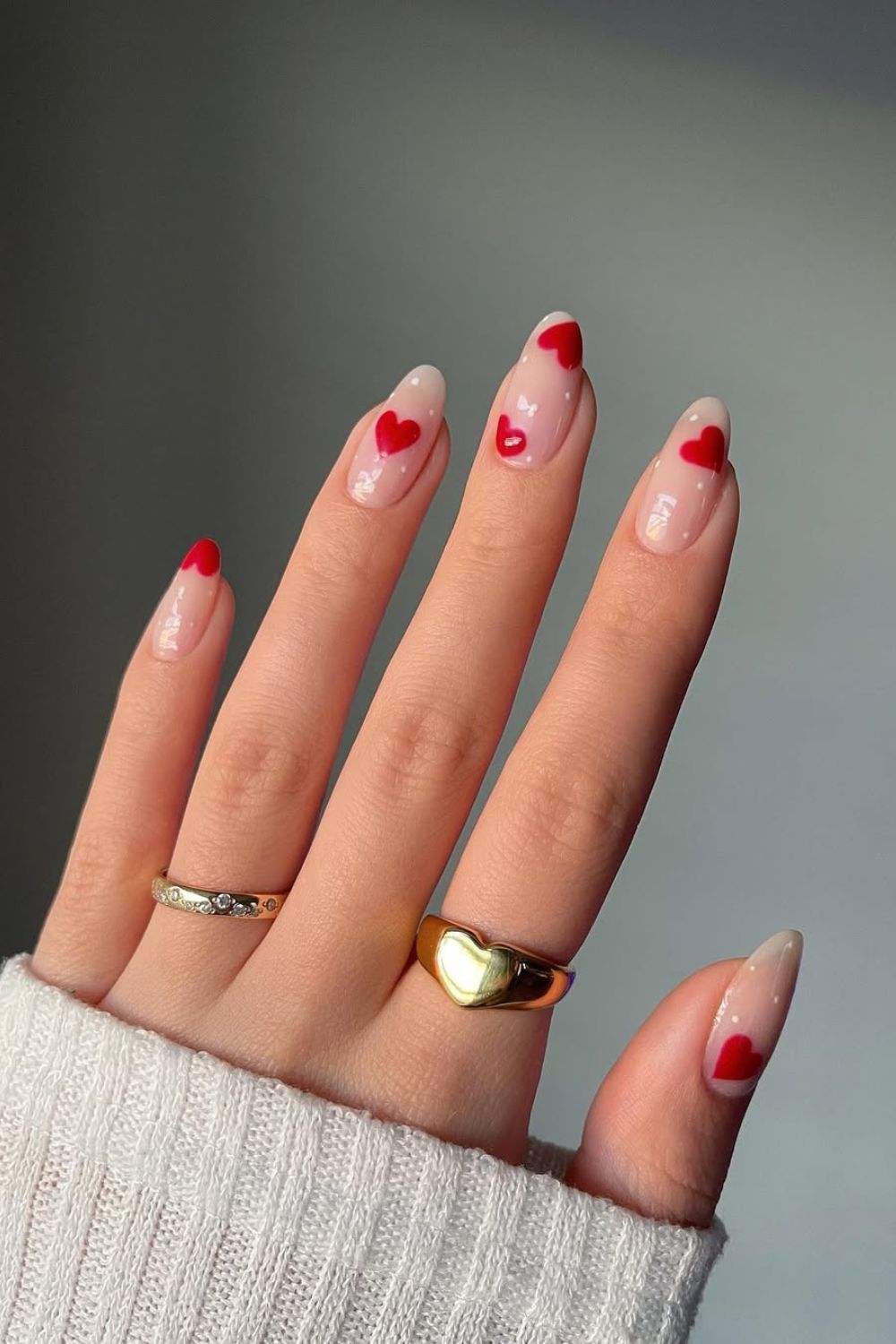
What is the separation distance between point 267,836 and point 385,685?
0.32ft

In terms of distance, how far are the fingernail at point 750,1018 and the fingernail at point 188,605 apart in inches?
12.8

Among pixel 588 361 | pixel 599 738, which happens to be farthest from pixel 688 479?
pixel 588 361

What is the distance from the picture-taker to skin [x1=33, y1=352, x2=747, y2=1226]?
539 millimetres

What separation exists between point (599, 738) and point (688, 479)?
0.13 meters

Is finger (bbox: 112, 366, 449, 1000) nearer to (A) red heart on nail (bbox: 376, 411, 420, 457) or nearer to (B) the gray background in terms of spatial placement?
(A) red heart on nail (bbox: 376, 411, 420, 457)

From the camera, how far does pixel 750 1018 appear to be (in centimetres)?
52

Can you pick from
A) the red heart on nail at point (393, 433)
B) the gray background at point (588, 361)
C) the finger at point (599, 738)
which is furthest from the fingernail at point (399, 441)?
the gray background at point (588, 361)

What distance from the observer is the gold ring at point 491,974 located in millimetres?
527

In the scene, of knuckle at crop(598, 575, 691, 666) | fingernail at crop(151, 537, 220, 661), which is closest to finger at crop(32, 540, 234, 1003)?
fingernail at crop(151, 537, 220, 661)

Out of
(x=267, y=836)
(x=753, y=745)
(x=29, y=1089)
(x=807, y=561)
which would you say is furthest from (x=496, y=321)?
(x=29, y=1089)

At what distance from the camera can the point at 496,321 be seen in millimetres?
1371

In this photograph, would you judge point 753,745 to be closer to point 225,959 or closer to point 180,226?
point 180,226

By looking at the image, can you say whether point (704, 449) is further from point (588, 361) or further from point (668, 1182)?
point (588, 361)

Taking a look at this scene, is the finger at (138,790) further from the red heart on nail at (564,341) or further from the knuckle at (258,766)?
the red heart on nail at (564,341)
